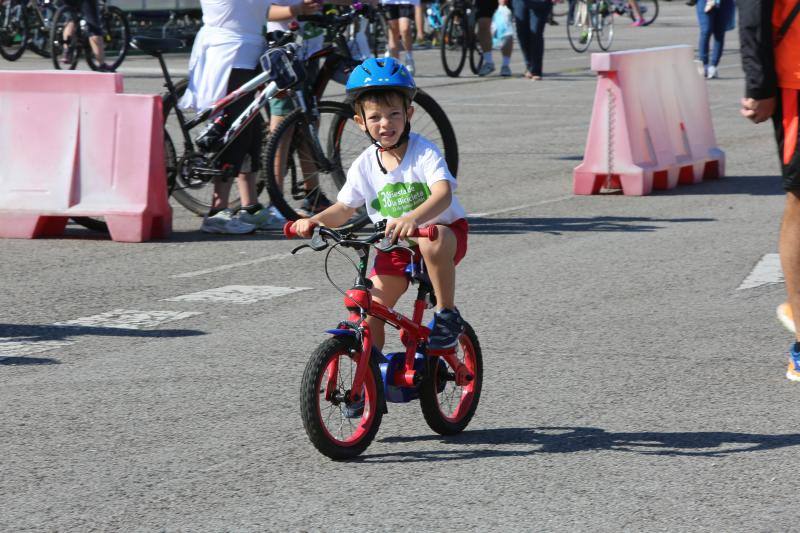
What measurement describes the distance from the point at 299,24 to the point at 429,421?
18.6ft

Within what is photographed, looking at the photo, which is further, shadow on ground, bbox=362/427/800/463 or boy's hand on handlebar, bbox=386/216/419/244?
shadow on ground, bbox=362/427/800/463

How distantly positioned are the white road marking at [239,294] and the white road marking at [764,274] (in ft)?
7.77

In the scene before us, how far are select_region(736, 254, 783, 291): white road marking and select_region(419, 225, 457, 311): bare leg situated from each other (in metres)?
3.27

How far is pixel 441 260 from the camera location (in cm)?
518

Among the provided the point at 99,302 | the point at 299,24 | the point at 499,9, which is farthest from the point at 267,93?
the point at 499,9

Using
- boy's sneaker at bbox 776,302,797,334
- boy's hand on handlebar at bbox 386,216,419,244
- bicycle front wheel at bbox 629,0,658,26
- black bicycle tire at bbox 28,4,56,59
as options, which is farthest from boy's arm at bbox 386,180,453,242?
bicycle front wheel at bbox 629,0,658,26

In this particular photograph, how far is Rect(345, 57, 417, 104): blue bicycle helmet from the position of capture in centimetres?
502

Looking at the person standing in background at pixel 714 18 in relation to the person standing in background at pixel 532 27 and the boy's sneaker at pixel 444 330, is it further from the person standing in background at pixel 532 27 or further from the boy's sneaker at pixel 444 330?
the boy's sneaker at pixel 444 330

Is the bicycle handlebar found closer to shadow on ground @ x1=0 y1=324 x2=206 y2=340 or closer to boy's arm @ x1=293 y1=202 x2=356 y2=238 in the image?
boy's arm @ x1=293 y1=202 x2=356 y2=238

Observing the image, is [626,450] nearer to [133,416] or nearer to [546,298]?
[133,416]

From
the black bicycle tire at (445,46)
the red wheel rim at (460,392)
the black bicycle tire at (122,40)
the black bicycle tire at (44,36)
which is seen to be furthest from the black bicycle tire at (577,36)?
the red wheel rim at (460,392)

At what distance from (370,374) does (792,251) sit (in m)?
2.20

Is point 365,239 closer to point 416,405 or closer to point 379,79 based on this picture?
point 379,79

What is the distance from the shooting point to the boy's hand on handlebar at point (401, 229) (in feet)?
15.6
